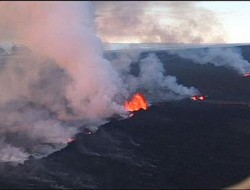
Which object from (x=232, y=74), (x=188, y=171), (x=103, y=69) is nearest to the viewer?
(x=188, y=171)

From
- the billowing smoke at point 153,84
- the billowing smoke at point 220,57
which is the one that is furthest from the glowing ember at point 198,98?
the billowing smoke at point 220,57

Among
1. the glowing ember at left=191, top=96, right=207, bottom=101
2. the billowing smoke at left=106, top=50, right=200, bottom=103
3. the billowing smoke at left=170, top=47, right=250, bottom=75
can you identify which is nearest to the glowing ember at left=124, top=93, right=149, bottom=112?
the billowing smoke at left=106, top=50, right=200, bottom=103

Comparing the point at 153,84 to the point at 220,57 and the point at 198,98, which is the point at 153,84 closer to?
the point at 198,98

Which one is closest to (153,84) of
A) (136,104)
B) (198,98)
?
(198,98)

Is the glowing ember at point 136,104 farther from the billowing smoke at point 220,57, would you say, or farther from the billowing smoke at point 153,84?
the billowing smoke at point 220,57

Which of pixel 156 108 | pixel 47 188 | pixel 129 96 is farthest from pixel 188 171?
pixel 129 96

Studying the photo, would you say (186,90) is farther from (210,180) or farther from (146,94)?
(210,180)
